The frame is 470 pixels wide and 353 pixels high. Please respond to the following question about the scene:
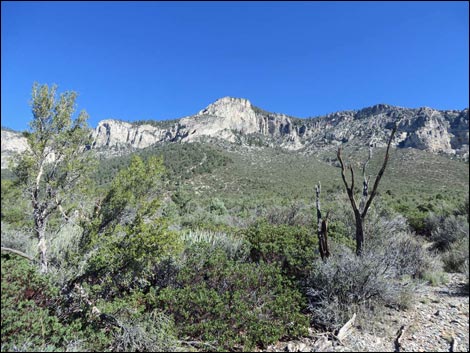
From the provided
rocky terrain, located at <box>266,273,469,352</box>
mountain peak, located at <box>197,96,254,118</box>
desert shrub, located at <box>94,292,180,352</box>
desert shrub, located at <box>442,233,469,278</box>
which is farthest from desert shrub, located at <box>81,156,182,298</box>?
mountain peak, located at <box>197,96,254,118</box>

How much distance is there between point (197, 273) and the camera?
551 cm

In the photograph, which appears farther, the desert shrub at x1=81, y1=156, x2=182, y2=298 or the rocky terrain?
the desert shrub at x1=81, y1=156, x2=182, y2=298

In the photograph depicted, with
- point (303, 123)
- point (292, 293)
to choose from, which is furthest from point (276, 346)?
point (303, 123)

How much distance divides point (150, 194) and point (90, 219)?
1151mm

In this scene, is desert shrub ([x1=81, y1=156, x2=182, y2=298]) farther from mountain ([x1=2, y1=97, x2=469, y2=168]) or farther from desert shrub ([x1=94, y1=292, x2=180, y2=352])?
mountain ([x1=2, y1=97, x2=469, y2=168])

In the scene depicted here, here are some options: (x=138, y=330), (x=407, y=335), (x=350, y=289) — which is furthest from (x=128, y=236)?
(x=407, y=335)

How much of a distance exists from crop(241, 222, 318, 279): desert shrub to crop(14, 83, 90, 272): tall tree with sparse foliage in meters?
4.22

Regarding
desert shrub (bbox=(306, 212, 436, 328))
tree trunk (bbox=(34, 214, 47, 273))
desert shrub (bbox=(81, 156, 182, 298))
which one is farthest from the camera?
desert shrub (bbox=(306, 212, 436, 328))

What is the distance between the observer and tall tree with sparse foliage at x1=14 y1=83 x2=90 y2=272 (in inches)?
201

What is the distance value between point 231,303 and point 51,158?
169 inches

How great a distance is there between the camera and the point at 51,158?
5652 millimetres

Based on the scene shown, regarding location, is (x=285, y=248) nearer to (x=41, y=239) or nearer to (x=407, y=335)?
(x=407, y=335)

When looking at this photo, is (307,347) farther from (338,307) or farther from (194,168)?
(194,168)

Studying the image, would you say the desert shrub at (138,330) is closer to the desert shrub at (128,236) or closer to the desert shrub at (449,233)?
the desert shrub at (128,236)
